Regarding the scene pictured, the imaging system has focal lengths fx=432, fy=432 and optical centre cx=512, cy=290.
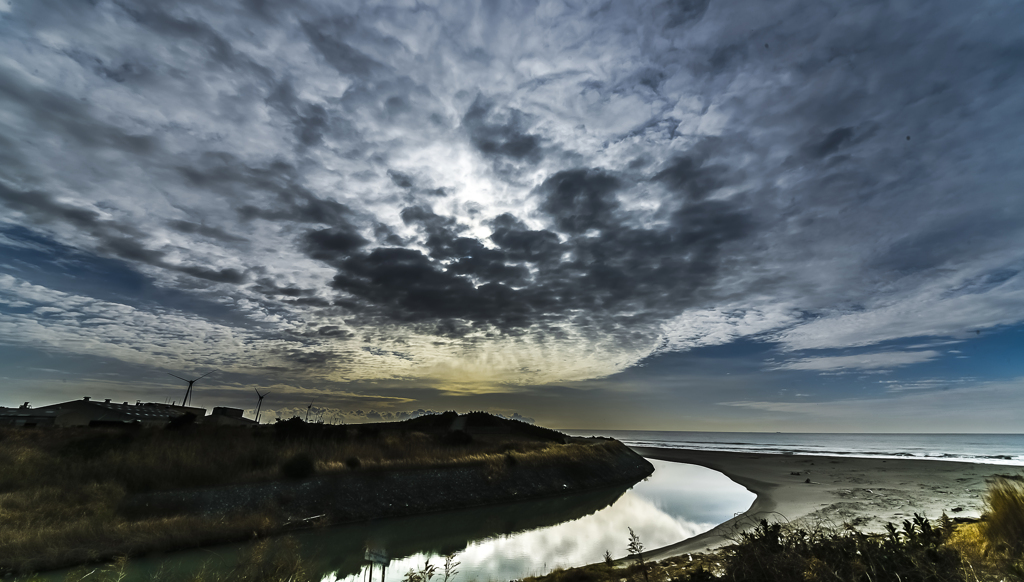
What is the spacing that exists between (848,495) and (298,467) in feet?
119

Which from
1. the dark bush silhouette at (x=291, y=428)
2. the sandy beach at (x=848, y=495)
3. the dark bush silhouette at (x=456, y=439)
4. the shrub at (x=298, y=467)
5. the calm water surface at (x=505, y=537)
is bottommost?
the calm water surface at (x=505, y=537)

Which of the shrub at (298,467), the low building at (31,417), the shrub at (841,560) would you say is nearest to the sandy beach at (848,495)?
the shrub at (841,560)

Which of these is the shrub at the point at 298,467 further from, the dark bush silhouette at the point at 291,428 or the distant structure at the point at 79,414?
the distant structure at the point at 79,414

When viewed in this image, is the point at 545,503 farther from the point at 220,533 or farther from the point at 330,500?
the point at 220,533

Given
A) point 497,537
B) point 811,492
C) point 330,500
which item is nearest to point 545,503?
point 497,537

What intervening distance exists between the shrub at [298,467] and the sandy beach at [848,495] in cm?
1999

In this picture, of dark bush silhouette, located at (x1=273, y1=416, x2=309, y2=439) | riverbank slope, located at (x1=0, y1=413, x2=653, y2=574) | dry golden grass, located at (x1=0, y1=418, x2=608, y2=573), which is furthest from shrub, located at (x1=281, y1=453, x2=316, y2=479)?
dark bush silhouette, located at (x1=273, y1=416, x2=309, y2=439)

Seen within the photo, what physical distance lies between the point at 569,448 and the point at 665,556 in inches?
1319

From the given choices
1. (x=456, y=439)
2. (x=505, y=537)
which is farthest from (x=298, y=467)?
(x=456, y=439)

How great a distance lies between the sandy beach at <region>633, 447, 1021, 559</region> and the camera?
1986cm

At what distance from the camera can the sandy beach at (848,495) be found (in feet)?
65.2

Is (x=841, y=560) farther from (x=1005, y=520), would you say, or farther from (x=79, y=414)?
(x=79, y=414)

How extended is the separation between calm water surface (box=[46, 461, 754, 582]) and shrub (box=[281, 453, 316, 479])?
4498mm

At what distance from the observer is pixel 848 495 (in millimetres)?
29484
